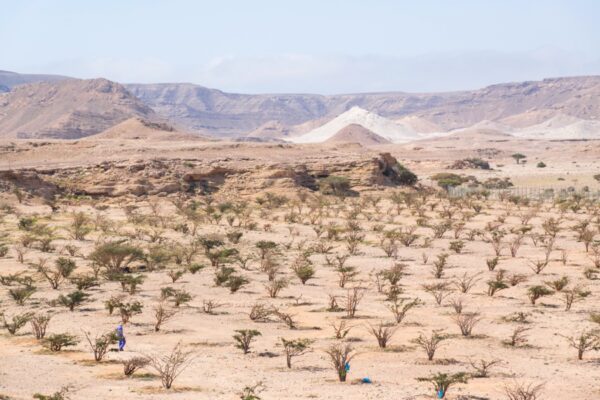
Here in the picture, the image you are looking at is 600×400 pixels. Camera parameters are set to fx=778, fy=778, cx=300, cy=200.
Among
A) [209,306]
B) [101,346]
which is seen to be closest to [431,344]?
[101,346]

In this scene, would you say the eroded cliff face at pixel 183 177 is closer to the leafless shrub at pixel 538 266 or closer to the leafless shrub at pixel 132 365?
the leafless shrub at pixel 538 266

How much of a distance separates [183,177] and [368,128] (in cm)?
12275

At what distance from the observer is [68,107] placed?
14500cm

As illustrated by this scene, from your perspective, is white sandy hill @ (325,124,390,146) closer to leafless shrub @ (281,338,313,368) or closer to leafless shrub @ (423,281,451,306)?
leafless shrub @ (423,281,451,306)

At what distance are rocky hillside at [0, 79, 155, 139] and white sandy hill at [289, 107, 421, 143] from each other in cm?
3601

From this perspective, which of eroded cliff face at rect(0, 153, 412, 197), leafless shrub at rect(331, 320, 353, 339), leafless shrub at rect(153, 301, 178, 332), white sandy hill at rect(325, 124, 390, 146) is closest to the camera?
leafless shrub at rect(331, 320, 353, 339)

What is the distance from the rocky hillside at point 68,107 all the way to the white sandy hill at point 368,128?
36.0 m

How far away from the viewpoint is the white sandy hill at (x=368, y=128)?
543 ft

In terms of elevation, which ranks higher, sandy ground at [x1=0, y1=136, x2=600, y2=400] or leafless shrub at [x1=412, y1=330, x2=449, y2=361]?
leafless shrub at [x1=412, y1=330, x2=449, y2=361]

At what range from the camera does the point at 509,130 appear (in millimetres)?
182375

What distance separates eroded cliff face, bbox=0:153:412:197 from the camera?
142ft

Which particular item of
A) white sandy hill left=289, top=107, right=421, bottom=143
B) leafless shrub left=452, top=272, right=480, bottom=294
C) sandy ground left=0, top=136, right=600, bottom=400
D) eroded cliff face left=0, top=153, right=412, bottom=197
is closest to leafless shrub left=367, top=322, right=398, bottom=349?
sandy ground left=0, top=136, right=600, bottom=400

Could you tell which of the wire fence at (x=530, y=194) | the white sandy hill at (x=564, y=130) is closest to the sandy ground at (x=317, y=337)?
the wire fence at (x=530, y=194)

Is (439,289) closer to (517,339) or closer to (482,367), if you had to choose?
(517,339)
